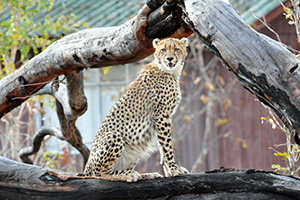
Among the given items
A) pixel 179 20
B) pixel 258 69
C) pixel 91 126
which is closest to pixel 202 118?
pixel 91 126

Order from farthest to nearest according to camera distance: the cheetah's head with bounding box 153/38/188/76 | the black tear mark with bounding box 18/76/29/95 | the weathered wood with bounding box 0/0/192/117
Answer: the black tear mark with bounding box 18/76/29/95 → the cheetah's head with bounding box 153/38/188/76 → the weathered wood with bounding box 0/0/192/117

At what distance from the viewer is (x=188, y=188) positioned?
270 cm

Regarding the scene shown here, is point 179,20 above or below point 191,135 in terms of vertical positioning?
above

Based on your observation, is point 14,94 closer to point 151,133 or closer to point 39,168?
point 39,168

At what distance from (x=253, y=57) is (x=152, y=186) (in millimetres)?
1404

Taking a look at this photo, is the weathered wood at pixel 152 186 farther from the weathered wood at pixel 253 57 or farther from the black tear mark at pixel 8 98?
the weathered wood at pixel 253 57

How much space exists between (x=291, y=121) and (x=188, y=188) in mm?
1231

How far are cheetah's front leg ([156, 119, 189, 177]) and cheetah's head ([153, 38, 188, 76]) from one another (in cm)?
51

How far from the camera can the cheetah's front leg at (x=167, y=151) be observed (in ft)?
10.7

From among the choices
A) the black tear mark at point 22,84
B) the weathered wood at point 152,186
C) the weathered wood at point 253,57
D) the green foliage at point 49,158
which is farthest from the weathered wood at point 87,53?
the green foliage at point 49,158

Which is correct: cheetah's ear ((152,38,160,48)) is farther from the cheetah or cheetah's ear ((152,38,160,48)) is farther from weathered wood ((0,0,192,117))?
the cheetah

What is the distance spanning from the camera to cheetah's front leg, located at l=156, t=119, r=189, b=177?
326 cm

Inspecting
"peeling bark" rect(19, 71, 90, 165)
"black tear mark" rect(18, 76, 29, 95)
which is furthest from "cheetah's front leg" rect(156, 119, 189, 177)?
"black tear mark" rect(18, 76, 29, 95)

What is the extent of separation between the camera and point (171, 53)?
3.30 m
